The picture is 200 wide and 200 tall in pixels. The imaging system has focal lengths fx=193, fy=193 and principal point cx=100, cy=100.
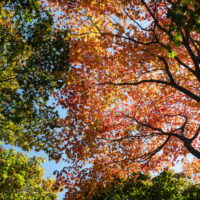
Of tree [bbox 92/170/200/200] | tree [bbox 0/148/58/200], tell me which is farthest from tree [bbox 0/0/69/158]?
tree [bbox 92/170/200/200]

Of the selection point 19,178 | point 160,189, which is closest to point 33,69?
point 19,178

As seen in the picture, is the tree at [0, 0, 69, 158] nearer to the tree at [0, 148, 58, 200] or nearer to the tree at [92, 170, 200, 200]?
the tree at [0, 148, 58, 200]

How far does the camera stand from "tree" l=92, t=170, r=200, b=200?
16.9 metres

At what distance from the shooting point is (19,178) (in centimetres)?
1702

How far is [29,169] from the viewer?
731 inches

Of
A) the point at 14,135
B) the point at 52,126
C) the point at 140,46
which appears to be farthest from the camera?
the point at 14,135

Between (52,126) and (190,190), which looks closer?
(52,126)

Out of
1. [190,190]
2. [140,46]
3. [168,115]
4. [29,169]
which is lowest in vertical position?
[190,190]

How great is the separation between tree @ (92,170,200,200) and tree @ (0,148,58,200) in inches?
249

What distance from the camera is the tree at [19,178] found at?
16.2m

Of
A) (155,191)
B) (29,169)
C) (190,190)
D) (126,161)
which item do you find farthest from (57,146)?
(190,190)

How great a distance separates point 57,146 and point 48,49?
605 cm

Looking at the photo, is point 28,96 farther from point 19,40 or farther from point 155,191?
point 155,191

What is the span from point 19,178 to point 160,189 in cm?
1269
